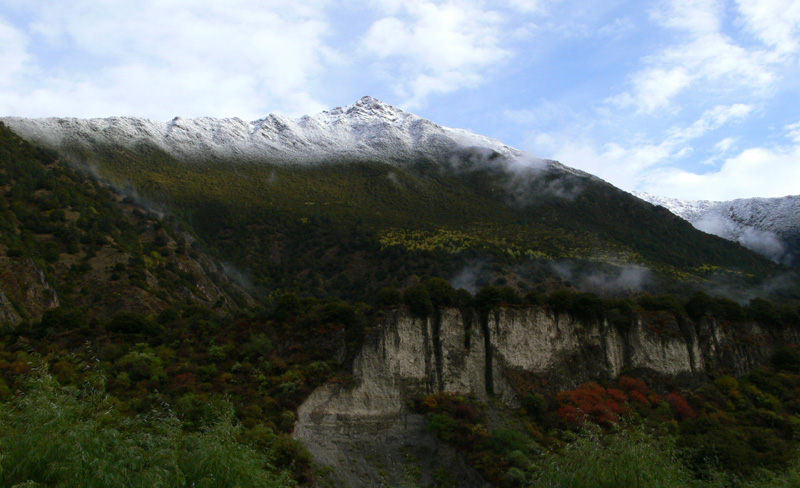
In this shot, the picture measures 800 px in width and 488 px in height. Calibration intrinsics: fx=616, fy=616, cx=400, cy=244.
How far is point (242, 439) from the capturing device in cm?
2834

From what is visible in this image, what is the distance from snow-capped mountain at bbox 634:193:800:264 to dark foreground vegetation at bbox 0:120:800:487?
114 feet

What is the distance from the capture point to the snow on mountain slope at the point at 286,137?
119438 mm

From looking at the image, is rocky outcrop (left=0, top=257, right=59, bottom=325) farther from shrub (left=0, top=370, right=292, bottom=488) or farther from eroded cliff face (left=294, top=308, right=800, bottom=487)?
shrub (left=0, top=370, right=292, bottom=488)

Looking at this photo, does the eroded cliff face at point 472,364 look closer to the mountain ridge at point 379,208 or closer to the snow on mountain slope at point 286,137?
the mountain ridge at point 379,208

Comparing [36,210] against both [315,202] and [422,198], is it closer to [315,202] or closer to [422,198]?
[315,202]

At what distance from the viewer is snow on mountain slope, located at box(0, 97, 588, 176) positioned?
392 feet

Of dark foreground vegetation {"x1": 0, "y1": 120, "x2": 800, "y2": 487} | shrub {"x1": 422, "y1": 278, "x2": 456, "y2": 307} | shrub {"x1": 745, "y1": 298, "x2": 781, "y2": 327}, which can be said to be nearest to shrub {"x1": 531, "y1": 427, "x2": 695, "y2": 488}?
dark foreground vegetation {"x1": 0, "y1": 120, "x2": 800, "y2": 487}

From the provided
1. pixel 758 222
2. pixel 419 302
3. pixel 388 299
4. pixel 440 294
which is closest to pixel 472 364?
pixel 440 294

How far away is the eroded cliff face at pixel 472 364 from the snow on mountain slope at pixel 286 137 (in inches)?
3154

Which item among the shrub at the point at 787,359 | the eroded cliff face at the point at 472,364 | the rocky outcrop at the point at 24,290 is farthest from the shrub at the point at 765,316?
the rocky outcrop at the point at 24,290

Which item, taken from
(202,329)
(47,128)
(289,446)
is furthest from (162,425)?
(47,128)

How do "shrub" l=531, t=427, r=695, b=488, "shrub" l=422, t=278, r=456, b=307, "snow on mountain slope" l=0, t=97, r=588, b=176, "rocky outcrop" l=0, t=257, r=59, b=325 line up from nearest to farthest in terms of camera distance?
"shrub" l=531, t=427, r=695, b=488 < "shrub" l=422, t=278, r=456, b=307 < "rocky outcrop" l=0, t=257, r=59, b=325 < "snow on mountain slope" l=0, t=97, r=588, b=176

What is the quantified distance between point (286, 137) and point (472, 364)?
4330 inches

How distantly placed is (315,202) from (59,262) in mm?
46291
